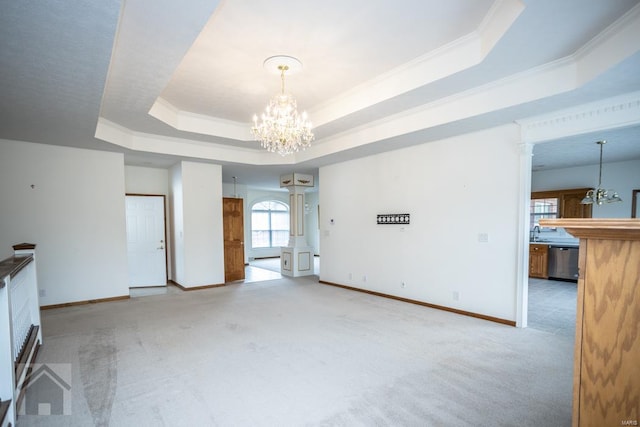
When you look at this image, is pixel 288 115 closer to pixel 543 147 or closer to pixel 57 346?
pixel 57 346

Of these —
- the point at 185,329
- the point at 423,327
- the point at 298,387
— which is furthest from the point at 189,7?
the point at 423,327

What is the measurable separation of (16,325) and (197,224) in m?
3.90

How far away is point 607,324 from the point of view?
1003 millimetres

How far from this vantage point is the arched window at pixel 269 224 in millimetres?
12250

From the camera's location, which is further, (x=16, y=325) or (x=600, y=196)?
(x=600, y=196)

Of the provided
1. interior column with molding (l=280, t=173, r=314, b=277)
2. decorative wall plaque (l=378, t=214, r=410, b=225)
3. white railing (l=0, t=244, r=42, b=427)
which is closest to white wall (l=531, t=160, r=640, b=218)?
decorative wall plaque (l=378, t=214, r=410, b=225)

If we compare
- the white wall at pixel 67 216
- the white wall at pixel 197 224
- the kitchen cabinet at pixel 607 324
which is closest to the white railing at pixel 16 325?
the white wall at pixel 67 216

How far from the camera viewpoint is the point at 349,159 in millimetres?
6465

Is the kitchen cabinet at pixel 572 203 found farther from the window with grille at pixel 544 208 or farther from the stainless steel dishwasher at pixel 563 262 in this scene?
the stainless steel dishwasher at pixel 563 262

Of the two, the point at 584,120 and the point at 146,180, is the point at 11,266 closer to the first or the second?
the point at 146,180

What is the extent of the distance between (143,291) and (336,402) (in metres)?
5.57

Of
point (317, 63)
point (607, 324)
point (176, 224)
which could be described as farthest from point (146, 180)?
point (607, 324)

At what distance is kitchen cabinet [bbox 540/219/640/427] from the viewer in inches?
37.8

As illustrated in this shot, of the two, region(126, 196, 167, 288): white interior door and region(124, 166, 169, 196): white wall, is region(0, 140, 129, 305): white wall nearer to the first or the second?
region(126, 196, 167, 288): white interior door
